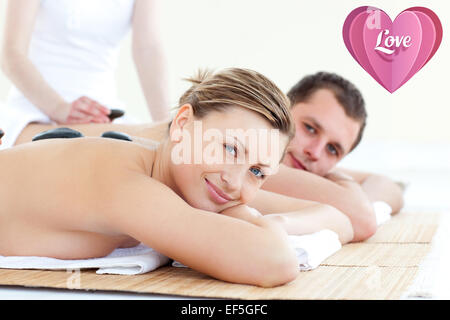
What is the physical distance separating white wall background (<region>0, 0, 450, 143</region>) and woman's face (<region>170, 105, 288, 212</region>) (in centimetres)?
69

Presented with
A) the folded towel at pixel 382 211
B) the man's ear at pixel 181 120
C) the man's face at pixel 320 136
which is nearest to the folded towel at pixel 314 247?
the man's ear at pixel 181 120

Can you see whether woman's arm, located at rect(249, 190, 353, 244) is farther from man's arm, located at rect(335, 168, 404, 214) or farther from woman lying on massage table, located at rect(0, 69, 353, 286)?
man's arm, located at rect(335, 168, 404, 214)

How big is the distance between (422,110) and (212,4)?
1107 millimetres

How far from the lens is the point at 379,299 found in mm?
774

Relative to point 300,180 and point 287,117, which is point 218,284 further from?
point 300,180

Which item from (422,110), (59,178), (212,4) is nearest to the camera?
(59,178)

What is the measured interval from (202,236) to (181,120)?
0.61 feet

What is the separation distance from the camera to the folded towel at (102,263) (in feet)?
2.99

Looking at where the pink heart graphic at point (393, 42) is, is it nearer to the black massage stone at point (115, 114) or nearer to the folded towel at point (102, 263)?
the folded towel at point (102, 263)

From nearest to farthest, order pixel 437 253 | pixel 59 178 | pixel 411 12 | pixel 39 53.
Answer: pixel 59 178
pixel 411 12
pixel 437 253
pixel 39 53

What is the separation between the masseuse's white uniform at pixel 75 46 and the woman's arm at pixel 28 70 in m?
0.06

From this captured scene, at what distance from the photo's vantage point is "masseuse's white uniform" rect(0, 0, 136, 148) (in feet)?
5.35

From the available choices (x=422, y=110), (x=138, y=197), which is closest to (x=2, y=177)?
(x=138, y=197)

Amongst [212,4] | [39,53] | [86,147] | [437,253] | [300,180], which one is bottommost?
[437,253]
